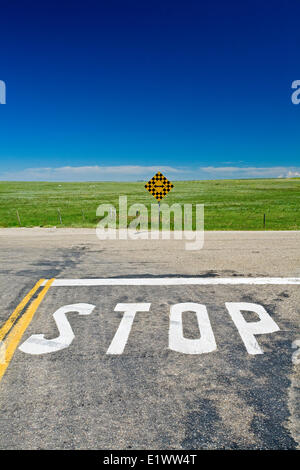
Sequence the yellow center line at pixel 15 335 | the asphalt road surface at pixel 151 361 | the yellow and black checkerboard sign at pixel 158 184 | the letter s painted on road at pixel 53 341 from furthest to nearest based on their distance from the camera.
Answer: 1. the yellow and black checkerboard sign at pixel 158 184
2. the letter s painted on road at pixel 53 341
3. the yellow center line at pixel 15 335
4. the asphalt road surface at pixel 151 361

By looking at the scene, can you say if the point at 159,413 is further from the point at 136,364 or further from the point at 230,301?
the point at 230,301

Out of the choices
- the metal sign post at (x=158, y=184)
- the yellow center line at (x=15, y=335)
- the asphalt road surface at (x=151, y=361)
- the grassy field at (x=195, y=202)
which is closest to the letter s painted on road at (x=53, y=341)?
the asphalt road surface at (x=151, y=361)

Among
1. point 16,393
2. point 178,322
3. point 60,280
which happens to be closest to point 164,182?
point 60,280

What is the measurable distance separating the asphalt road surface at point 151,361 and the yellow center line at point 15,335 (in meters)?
0.01

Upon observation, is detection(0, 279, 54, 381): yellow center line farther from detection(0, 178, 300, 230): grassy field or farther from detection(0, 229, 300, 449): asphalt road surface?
detection(0, 178, 300, 230): grassy field

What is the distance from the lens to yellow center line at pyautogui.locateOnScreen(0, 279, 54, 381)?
3580 mm

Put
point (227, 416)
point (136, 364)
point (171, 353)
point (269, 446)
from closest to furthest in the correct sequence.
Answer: point (269, 446) < point (227, 416) < point (136, 364) < point (171, 353)

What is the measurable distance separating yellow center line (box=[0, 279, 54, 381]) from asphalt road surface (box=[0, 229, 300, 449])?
1 centimetres

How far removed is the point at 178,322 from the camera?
4.51 meters

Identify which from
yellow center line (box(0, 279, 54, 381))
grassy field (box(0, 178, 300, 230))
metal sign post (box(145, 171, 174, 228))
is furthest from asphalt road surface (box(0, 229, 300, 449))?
metal sign post (box(145, 171, 174, 228))

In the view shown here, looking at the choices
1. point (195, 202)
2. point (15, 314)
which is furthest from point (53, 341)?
point (195, 202)

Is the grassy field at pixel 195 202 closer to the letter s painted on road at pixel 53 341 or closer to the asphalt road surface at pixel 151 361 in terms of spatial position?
the asphalt road surface at pixel 151 361

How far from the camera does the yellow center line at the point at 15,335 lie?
358cm

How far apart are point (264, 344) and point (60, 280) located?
436 centimetres
